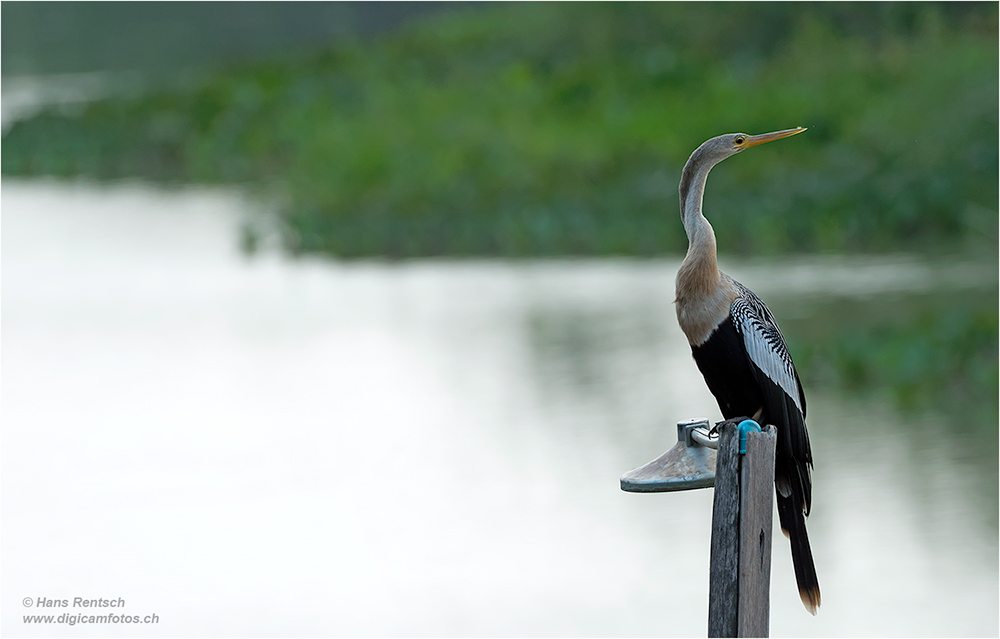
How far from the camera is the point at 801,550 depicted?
375 centimetres

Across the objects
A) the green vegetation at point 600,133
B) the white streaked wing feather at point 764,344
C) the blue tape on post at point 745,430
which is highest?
the green vegetation at point 600,133

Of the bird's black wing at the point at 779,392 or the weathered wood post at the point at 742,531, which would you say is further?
the bird's black wing at the point at 779,392

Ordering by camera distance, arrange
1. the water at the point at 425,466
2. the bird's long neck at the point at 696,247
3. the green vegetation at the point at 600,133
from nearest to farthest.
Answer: the bird's long neck at the point at 696,247, the water at the point at 425,466, the green vegetation at the point at 600,133

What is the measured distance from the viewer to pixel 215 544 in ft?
26.1

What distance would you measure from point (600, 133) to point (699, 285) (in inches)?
577

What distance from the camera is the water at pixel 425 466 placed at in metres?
7.05

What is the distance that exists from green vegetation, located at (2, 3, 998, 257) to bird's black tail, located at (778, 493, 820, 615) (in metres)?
10.6

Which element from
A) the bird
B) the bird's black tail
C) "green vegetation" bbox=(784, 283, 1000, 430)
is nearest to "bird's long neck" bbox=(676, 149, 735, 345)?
the bird

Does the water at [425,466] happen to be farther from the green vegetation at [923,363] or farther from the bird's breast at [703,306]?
the bird's breast at [703,306]

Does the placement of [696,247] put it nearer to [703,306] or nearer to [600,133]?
[703,306]

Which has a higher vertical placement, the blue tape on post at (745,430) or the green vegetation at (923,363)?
the green vegetation at (923,363)

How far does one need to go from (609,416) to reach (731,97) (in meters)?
10.1

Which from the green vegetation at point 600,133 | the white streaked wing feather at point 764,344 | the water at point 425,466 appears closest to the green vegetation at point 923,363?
the water at point 425,466

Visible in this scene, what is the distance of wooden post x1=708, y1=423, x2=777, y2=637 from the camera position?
340 cm
